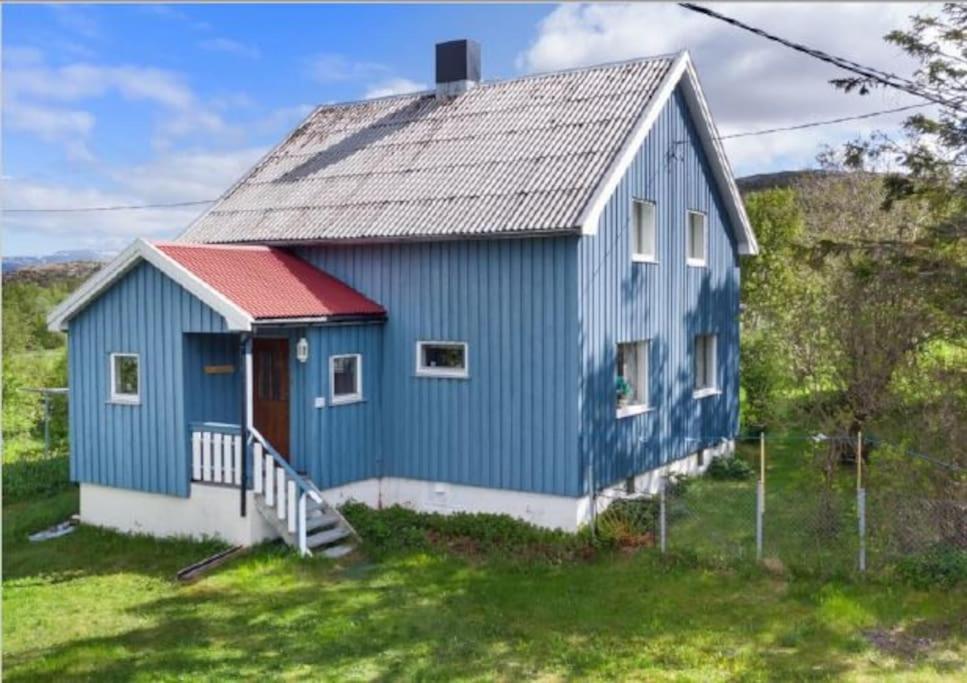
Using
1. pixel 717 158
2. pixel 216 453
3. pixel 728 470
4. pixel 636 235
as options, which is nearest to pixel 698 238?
pixel 717 158

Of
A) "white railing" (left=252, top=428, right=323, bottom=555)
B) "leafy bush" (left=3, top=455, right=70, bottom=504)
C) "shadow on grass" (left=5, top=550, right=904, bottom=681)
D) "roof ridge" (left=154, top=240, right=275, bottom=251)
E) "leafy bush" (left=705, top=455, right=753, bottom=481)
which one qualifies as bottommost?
"shadow on grass" (left=5, top=550, right=904, bottom=681)

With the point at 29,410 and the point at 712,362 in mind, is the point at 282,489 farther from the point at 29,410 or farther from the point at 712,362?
the point at 29,410

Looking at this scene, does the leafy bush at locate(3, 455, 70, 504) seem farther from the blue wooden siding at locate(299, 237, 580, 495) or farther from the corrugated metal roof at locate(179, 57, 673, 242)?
the blue wooden siding at locate(299, 237, 580, 495)

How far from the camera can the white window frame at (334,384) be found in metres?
13.8

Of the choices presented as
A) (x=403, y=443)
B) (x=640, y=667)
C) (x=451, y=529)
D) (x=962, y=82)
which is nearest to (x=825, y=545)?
(x=640, y=667)

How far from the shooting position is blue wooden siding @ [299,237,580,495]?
509 inches

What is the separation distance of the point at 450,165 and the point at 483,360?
3.84 m

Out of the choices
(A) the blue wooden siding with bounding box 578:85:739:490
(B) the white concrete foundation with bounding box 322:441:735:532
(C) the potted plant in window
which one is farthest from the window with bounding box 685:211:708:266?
(B) the white concrete foundation with bounding box 322:441:735:532

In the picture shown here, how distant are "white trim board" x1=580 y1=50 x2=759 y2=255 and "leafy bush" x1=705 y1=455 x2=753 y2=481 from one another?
460cm

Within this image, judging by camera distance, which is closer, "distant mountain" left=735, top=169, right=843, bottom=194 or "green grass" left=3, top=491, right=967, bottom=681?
"green grass" left=3, top=491, right=967, bottom=681

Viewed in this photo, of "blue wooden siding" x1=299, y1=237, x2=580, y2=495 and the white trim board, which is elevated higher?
the white trim board

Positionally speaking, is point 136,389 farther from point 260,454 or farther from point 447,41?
point 447,41

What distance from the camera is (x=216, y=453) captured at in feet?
42.9

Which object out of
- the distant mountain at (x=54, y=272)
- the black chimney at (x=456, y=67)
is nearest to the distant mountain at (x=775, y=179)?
the black chimney at (x=456, y=67)
